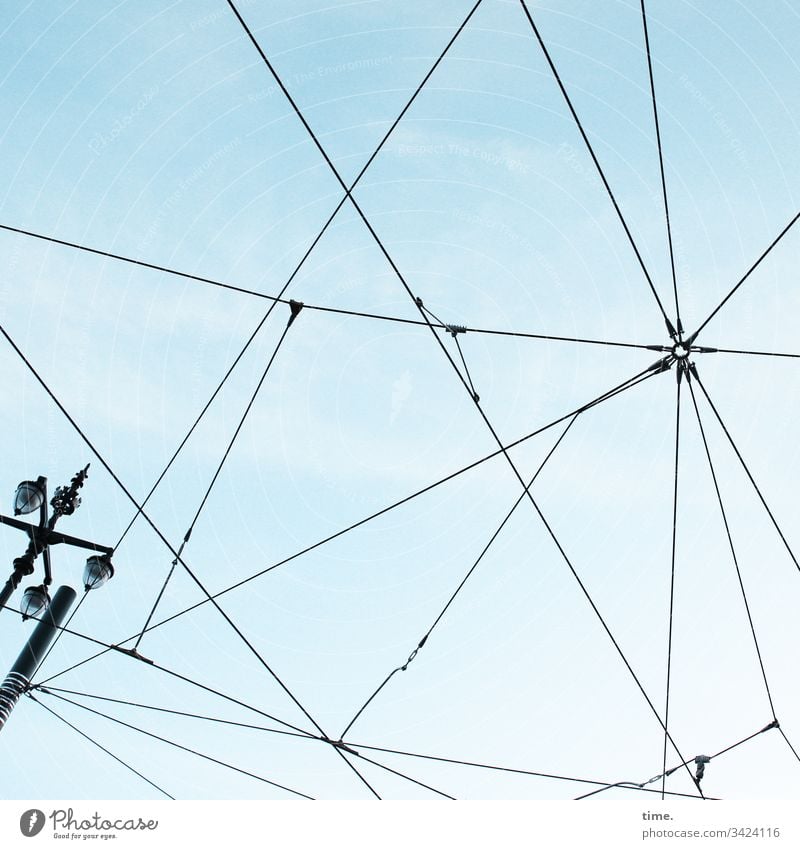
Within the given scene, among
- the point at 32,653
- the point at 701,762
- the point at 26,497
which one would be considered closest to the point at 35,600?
the point at 32,653

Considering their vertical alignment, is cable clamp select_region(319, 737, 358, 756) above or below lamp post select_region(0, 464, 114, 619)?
below

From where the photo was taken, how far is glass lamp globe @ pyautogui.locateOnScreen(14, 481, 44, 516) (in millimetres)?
9680

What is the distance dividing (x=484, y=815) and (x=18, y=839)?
4.11 m

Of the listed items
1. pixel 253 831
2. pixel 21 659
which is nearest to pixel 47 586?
pixel 21 659

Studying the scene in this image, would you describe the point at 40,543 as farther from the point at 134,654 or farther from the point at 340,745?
the point at 340,745

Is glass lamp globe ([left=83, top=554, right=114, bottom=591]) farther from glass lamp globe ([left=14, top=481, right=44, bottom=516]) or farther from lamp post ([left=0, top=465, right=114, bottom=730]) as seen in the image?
glass lamp globe ([left=14, top=481, right=44, bottom=516])

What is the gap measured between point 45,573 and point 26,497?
40.2 inches

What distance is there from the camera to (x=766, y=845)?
7012mm

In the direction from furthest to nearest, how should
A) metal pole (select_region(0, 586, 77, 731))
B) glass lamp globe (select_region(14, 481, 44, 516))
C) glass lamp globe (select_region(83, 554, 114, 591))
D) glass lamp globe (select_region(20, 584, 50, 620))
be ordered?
glass lamp globe (select_region(83, 554, 114, 591)) → glass lamp globe (select_region(14, 481, 44, 516)) → glass lamp globe (select_region(20, 584, 50, 620)) → metal pole (select_region(0, 586, 77, 731))

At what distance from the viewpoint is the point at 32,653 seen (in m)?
8.97

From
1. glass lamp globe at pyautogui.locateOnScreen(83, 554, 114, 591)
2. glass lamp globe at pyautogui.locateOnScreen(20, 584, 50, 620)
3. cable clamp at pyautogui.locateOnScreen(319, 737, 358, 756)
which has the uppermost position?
glass lamp globe at pyautogui.locateOnScreen(83, 554, 114, 591)

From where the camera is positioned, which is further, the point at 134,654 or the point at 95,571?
the point at 95,571

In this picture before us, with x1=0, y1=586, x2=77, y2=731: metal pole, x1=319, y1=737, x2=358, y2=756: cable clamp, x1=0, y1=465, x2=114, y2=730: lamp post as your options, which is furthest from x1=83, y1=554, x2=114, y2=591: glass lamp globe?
x1=319, y1=737, x2=358, y2=756: cable clamp

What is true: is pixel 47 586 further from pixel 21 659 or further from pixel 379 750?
pixel 379 750
